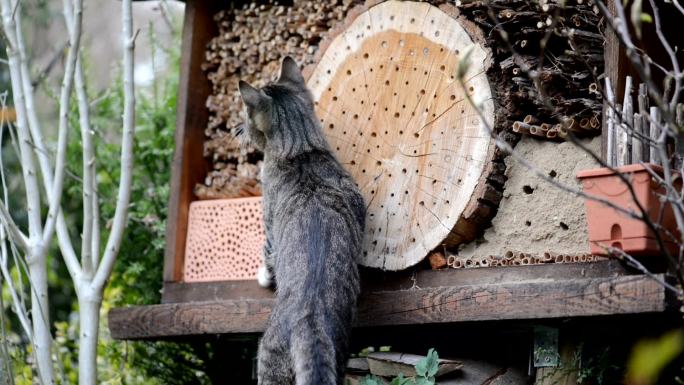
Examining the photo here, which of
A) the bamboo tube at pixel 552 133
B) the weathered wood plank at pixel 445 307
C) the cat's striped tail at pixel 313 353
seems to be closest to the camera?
the weathered wood plank at pixel 445 307

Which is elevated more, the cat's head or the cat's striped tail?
the cat's head

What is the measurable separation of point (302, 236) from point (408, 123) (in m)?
0.75

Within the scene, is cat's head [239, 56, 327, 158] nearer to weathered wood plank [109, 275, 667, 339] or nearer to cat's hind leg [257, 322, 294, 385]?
weathered wood plank [109, 275, 667, 339]

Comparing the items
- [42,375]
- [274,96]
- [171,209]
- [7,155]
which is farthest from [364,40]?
[7,155]

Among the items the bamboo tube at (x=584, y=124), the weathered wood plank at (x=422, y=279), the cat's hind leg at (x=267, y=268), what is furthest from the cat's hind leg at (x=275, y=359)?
the bamboo tube at (x=584, y=124)

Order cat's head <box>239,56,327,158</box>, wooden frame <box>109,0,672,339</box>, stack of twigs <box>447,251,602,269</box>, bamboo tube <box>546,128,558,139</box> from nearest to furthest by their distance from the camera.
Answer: wooden frame <box>109,0,672,339</box>, stack of twigs <box>447,251,602,269</box>, bamboo tube <box>546,128,558,139</box>, cat's head <box>239,56,327,158</box>

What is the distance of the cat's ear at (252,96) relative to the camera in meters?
4.64

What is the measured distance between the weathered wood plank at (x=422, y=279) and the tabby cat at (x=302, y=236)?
25 centimetres

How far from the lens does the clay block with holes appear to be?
11.4 ft

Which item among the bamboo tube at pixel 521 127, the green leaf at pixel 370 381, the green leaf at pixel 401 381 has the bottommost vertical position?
the green leaf at pixel 370 381

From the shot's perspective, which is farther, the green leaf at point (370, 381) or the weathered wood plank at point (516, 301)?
the green leaf at point (370, 381)

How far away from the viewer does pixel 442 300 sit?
13.6ft

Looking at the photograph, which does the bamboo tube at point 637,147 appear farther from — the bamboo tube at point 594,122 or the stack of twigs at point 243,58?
the stack of twigs at point 243,58

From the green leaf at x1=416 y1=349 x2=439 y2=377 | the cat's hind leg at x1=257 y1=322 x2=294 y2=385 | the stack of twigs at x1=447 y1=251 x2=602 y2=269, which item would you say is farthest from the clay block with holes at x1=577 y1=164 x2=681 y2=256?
the cat's hind leg at x1=257 y1=322 x2=294 y2=385
